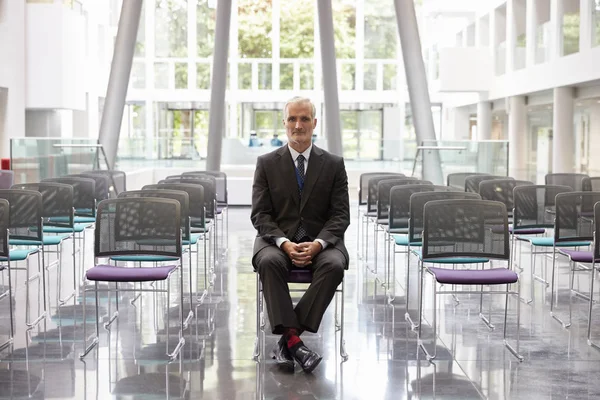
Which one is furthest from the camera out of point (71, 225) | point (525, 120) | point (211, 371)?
point (525, 120)

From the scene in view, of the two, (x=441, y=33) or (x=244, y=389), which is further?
(x=441, y=33)

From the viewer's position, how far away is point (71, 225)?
7.83 m

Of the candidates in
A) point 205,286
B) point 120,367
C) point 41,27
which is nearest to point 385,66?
point 41,27

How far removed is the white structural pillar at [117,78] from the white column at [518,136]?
54.5 feet

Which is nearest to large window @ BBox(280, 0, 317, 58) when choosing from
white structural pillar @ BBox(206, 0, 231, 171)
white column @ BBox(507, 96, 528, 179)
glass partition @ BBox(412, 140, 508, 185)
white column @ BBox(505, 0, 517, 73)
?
white column @ BBox(505, 0, 517, 73)

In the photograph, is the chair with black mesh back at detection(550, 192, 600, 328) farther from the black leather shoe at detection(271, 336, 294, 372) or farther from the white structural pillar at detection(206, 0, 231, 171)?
the white structural pillar at detection(206, 0, 231, 171)

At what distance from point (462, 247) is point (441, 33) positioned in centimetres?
3590

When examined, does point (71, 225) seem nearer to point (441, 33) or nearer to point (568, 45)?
point (568, 45)

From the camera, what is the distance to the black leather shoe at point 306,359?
5426 millimetres

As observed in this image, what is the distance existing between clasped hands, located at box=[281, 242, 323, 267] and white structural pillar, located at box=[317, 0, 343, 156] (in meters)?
10.7

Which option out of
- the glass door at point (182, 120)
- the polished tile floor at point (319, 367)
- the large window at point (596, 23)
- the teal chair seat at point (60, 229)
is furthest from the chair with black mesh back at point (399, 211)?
the glass door at point (182, 120)

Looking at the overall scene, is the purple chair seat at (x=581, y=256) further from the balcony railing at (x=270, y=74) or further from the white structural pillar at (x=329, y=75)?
the balcony railing at (x=270, y=74)

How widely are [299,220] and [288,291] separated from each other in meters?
0.58

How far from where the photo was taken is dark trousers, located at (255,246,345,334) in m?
5.56
